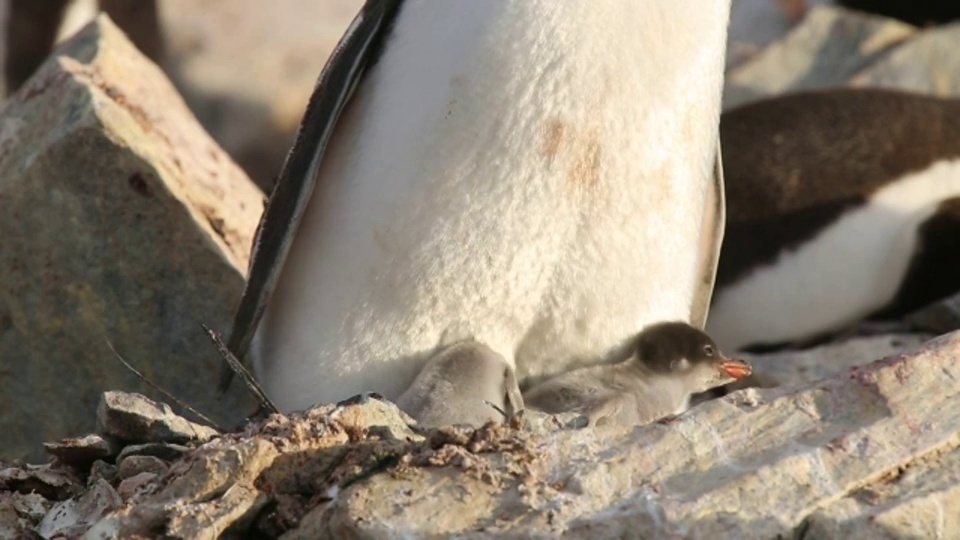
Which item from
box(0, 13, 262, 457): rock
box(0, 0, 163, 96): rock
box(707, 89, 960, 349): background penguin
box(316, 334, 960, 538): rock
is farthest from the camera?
box(0, 0, 163, 96): rock

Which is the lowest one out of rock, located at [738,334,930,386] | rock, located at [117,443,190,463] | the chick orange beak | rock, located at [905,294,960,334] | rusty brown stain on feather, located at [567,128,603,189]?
rock, located at [905,294,960,334]

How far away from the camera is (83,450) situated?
308 centimetres

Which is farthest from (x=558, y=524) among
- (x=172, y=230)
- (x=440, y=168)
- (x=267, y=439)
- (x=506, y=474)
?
(x=172, y=230)

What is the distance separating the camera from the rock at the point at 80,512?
278cm

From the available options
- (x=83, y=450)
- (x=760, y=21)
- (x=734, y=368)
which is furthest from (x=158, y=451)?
(x=760, y=21)

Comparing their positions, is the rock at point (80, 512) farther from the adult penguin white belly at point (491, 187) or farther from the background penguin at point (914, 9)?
the background penguin at point (914, 9)

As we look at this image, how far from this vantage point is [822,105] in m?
6.74

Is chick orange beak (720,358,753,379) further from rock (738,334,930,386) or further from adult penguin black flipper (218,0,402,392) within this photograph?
rock (738,334,930,386)

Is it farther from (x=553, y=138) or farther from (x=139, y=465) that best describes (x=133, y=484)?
(x=553, y=138)

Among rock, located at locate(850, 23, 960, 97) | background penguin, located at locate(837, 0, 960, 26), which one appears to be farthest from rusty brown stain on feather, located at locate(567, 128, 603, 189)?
background penguin, located at locate(837, 0, 960, 26)

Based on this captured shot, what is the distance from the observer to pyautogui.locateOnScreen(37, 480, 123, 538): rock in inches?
109

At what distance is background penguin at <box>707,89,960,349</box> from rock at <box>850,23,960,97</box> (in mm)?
1875

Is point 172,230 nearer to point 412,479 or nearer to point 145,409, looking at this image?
point 145,409

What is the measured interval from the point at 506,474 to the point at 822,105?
14.5 feet
